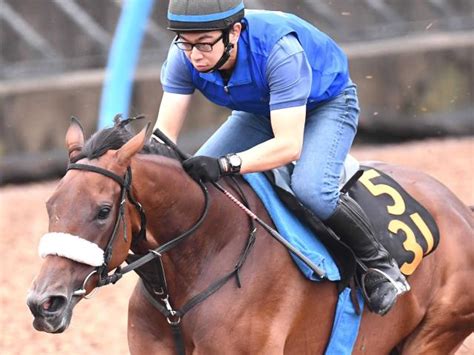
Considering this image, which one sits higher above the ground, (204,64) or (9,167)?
(204,64)

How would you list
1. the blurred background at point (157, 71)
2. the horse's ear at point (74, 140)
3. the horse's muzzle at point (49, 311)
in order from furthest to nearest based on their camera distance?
the blurred background at point (157, 71)
the horse's ear at point (74, 140)
the horse's muzzle at point (49, 311)

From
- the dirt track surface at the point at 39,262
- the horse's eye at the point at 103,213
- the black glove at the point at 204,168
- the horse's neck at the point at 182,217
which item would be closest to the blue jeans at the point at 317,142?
the horse's neck at the point at 182,217

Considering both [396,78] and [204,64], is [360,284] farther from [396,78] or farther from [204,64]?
[396,78]

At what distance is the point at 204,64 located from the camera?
16.9ft

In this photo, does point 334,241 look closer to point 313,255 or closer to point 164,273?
point 313,255

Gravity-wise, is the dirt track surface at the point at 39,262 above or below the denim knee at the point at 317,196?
below

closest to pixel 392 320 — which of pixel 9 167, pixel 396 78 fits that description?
pixel 9 167

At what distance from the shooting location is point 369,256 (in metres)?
5.65

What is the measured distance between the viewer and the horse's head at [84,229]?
4508mm

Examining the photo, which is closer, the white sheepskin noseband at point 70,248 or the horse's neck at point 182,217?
the white sheepskin noseband at point 70,248

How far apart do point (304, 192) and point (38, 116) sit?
31.1 ft

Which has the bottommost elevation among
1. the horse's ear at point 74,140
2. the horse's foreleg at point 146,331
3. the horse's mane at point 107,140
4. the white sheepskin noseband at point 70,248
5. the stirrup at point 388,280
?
the horse's foreleg at point 146,331

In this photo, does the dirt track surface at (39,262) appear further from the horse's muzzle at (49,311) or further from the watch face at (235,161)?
the horse's muzzle at (49,311)

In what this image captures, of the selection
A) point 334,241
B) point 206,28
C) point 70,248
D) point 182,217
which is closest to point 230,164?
point 182,217
